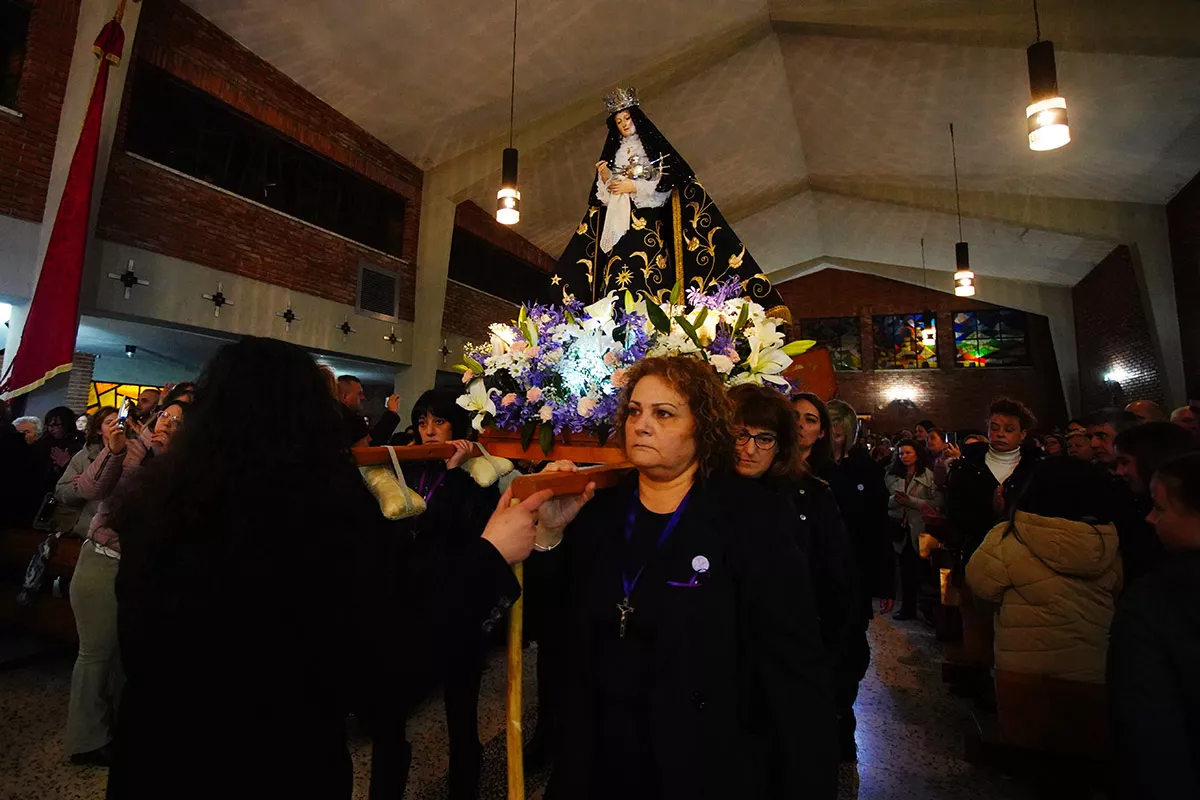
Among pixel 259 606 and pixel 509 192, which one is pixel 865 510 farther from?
pixel 509 192

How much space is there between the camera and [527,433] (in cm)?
202

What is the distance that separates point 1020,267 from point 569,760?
14.6 m

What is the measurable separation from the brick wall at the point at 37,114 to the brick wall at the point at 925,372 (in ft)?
54.6

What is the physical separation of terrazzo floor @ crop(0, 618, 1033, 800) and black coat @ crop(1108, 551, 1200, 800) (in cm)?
148

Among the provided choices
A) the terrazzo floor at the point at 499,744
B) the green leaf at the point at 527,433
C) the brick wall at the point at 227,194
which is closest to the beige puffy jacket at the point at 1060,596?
the terrazzo floor at the point at 499,744

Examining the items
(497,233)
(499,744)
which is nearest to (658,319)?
(499,744)

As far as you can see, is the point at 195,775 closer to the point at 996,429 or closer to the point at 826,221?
the point at 996,429

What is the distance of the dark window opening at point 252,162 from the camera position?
20.5 ft

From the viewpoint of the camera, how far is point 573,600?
154 cm

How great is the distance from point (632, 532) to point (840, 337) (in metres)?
18.1

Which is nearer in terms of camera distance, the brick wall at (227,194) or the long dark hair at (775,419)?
the long dark hair at (775,419)

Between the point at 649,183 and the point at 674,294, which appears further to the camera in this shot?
the point at 649,183

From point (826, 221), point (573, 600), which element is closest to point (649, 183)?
point (573, 600)

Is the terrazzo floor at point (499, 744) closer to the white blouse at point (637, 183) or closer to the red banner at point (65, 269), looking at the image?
the red banner at point (65, 269)
